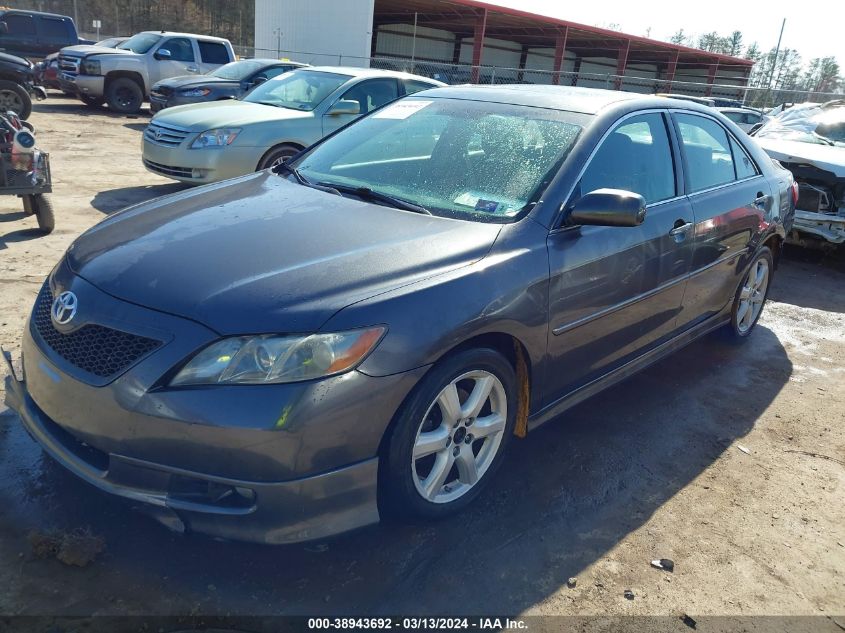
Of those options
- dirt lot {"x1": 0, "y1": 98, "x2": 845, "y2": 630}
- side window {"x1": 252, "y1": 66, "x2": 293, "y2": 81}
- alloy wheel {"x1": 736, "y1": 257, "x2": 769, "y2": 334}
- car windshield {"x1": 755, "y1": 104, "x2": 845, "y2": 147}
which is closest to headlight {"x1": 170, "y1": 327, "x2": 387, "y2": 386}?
dirt lot {"x1": 0, "y1": 98, "x2": 845, "y2": 630}

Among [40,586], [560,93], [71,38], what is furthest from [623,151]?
[71,38]

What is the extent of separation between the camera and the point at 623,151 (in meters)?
3.54

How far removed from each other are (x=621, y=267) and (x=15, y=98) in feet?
44.1

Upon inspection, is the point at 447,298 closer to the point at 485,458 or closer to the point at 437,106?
the point at 485,458

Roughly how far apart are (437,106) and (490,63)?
3741cm

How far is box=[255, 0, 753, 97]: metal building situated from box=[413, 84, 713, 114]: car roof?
14.0 metres

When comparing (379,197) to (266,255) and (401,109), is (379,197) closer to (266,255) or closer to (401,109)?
(266,255)

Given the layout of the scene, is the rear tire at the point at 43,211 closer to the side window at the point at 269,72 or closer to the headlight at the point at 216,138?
the headlight at the point at 216,138

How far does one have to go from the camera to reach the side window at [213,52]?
54.3 ft

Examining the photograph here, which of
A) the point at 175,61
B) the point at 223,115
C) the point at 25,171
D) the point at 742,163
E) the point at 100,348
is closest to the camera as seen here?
the point at 100,348

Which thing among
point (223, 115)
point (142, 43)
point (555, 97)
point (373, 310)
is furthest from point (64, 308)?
point (142, 43)

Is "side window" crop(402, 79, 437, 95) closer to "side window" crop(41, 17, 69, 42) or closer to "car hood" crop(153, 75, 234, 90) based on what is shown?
"car hood" crop(153, 75, 234, 90)

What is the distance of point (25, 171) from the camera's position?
240 inches

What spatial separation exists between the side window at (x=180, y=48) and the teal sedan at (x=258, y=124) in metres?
8.81
